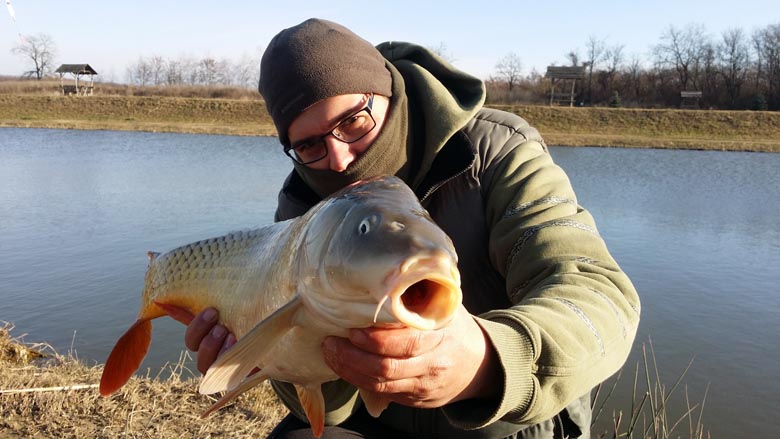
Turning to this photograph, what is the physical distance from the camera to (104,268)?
656cm

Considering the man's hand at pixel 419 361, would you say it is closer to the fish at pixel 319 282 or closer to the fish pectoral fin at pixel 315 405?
the fish at pixel 319 282

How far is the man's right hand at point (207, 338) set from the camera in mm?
1754

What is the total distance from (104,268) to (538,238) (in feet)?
19.7

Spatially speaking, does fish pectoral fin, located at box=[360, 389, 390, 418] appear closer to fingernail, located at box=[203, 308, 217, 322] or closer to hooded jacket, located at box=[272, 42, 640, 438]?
hooded jacket, located at box=[272, 42, 640, 438]

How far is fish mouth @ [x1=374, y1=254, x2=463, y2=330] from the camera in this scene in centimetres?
81

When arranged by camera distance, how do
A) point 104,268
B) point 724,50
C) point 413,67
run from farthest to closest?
1. point 724,50
2. point 104,268
3. point 413,67

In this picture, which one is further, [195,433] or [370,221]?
[195,433]

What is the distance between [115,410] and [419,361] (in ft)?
8.68

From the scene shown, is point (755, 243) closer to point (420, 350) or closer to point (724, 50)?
point (420, 350)

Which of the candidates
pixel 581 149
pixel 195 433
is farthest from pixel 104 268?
pixel 581 149

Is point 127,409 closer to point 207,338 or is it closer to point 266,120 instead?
point 207,338

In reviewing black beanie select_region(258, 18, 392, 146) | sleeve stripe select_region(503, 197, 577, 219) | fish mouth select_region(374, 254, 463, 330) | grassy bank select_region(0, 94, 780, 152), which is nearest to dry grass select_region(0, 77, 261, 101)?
grassy bank select_region(0, 94, 780, 152)

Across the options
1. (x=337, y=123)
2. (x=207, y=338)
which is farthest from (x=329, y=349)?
(x=337, y=123)

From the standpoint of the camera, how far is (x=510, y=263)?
181 cm
